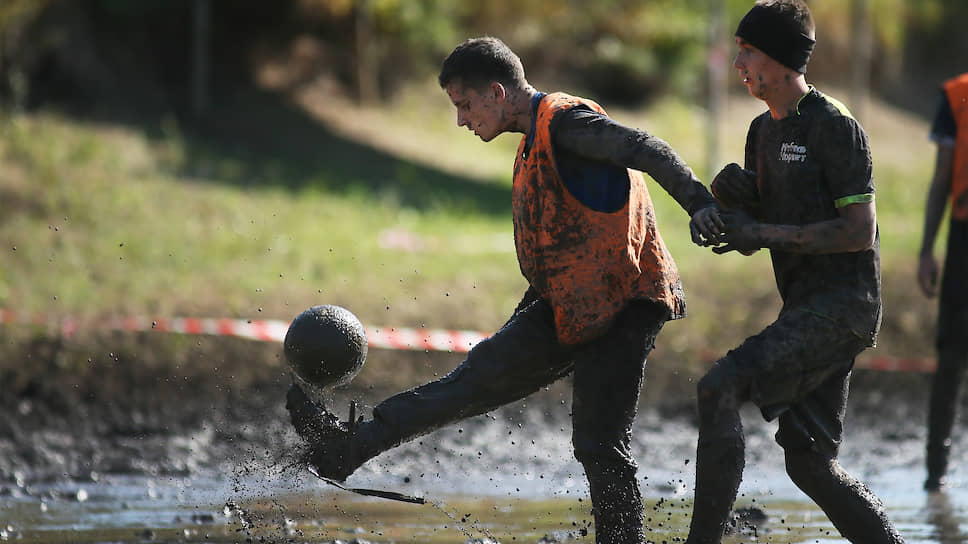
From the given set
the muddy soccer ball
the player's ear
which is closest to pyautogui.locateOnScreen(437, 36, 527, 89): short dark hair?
the player's ear

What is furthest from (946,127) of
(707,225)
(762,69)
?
(707,225)

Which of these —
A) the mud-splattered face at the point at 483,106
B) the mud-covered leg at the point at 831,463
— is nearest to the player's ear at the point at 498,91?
the mud-splattered face at the point at 483,106

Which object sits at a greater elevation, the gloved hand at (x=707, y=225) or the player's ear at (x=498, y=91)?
the player's ear at (x=498, y=91)

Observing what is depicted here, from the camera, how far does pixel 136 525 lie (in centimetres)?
610

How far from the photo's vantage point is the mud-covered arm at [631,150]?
452 centimetres

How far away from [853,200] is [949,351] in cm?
296

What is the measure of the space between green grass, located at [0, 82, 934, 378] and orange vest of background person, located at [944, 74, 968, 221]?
4.17 m

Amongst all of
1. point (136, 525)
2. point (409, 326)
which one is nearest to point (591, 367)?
point (136, 525)

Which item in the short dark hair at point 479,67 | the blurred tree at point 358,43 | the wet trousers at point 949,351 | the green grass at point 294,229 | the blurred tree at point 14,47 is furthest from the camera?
the blurred tree at point 358,43

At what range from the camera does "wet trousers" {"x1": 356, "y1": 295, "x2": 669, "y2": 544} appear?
4.82 metres

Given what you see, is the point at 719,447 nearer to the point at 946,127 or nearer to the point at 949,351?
the point at 949,351

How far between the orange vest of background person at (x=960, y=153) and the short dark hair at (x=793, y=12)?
2717mm

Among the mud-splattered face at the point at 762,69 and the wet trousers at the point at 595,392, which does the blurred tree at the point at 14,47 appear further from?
the mud-splattered face at the point at 762,69

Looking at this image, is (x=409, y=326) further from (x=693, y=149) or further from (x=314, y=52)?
(x=693, y=149)
